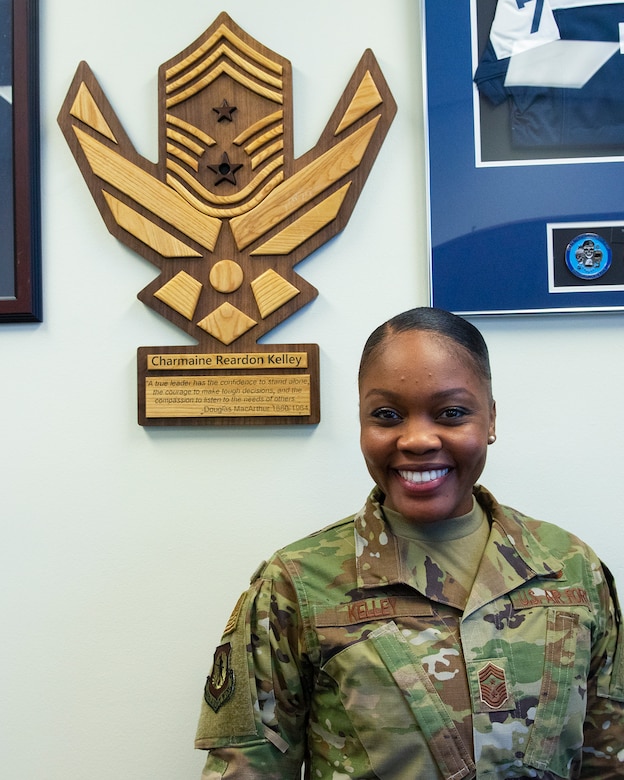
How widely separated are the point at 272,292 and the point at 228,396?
162mm

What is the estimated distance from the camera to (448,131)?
981mm

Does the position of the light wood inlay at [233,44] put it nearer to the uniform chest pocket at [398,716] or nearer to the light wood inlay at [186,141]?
the light wood inlay at [186,141]

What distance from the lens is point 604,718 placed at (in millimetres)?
721

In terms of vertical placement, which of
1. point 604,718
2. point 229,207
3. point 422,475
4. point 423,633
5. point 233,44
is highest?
point 233,44

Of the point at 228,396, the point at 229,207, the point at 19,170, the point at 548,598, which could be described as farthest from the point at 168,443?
the point at 548,598

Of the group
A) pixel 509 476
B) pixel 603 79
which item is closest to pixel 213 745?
pixel 509 476

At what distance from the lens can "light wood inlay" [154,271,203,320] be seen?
1.00 m

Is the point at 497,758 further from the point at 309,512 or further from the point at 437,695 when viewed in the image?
the point at 309,512

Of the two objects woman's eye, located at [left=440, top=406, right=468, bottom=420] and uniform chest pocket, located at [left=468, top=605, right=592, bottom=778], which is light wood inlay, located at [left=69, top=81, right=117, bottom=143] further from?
uniform chest pocket, located at [left=468, top=605, right=592, bottom=778]

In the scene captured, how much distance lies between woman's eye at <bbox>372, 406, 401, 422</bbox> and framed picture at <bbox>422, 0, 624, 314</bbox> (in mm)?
351

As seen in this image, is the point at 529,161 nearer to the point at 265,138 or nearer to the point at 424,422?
the point at 265,138

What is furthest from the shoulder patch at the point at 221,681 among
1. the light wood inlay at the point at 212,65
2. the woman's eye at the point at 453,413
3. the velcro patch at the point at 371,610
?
the light wood inlay at the point at 212,65

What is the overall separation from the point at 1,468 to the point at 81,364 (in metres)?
0.20

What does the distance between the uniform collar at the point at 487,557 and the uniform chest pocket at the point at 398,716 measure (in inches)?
2.6
